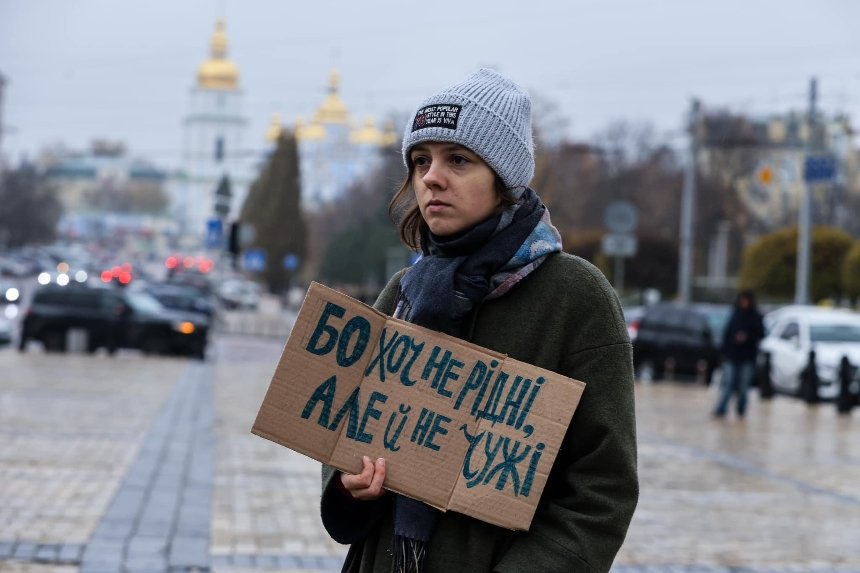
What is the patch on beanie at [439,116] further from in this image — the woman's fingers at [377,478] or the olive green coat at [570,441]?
the woman's fingers at [377,478]

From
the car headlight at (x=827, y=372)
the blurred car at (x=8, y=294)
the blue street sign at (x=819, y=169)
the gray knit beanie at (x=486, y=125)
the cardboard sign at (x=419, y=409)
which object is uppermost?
the gray knit beanie at (x=486, y=125)

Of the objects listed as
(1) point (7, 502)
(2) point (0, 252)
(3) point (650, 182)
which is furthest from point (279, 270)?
(1) point (7, 502)

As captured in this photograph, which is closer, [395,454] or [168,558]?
[395,454]

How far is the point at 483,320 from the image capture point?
3.52m

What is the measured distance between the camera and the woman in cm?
338

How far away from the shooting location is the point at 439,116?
3.53m

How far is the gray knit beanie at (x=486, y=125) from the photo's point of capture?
350cm

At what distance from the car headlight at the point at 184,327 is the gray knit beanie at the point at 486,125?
30.8m

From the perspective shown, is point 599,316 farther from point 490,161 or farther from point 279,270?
point 279,270

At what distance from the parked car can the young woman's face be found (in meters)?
28.9

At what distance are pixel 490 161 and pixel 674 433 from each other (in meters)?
15.6

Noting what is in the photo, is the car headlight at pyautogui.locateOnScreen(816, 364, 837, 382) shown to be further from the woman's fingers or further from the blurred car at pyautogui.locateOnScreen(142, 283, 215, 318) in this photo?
the woman's fingers

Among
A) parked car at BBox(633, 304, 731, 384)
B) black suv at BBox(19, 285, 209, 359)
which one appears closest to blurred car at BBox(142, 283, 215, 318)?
black suv at BBox(19, 285, 209, 359)

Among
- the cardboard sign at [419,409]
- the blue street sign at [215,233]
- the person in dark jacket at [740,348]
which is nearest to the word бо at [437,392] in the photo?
the cardboard sign at [419,409]
